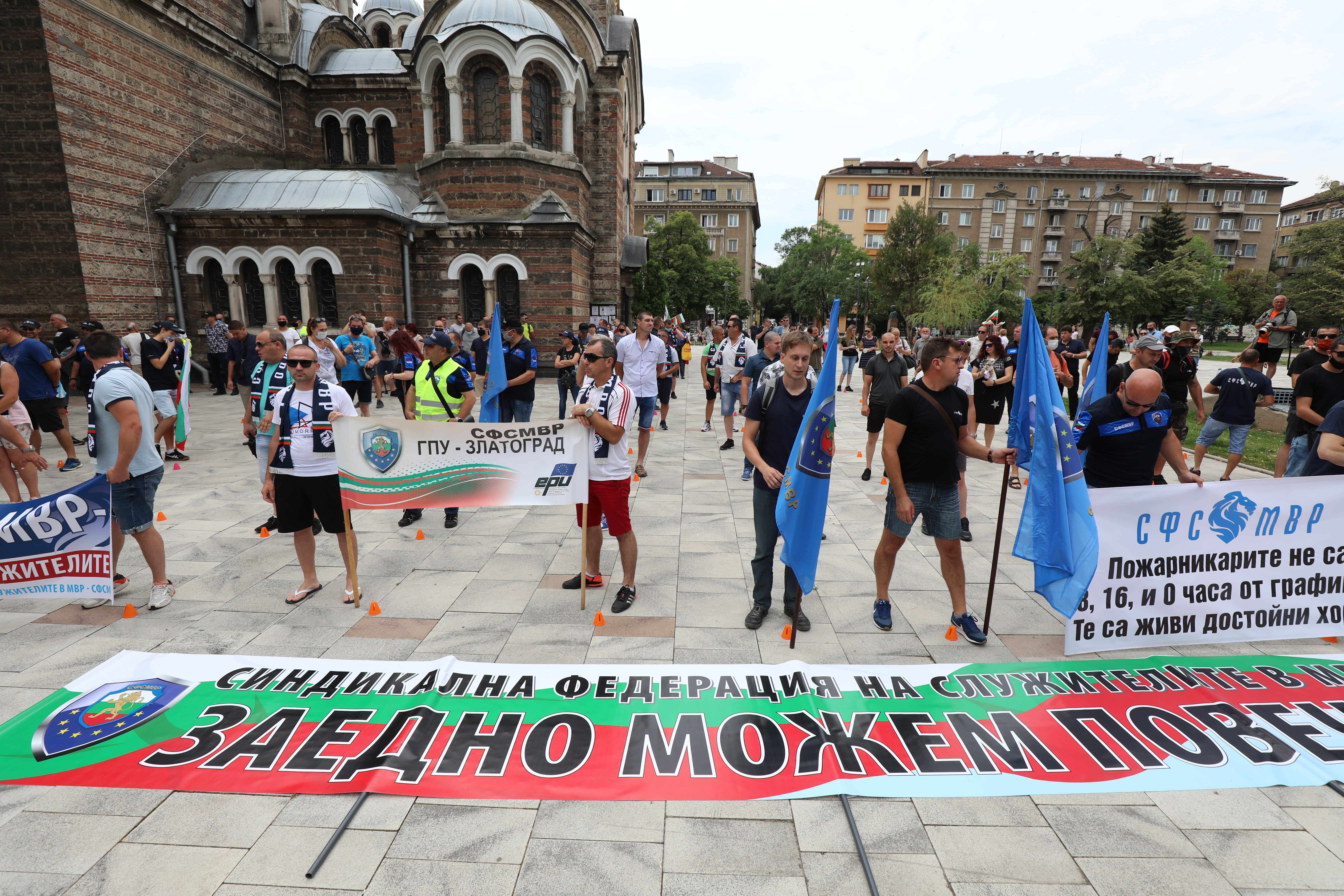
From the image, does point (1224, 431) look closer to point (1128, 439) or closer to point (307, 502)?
point (1128, 439)

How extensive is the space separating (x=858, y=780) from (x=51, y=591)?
5908mm

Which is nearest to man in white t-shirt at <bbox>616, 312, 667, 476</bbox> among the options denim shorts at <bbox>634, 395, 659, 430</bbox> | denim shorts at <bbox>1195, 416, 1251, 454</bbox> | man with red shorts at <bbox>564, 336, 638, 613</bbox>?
denim shorts at <bbox>634, 395, 659, 430</bbox>

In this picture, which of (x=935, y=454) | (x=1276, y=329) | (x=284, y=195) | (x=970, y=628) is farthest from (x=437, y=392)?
(x=284, y=195)

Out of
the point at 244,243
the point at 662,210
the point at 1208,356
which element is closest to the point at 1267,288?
the point at 1208,356

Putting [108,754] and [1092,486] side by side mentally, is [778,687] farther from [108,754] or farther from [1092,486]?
[108,754]

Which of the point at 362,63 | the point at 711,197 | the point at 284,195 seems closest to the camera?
the point at 284,195

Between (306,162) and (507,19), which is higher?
(507,19)

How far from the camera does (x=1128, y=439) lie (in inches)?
187

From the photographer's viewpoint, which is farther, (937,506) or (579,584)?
(579,584)

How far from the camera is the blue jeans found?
876cm

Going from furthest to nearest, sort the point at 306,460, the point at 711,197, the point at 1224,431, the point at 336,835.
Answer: the point at 711,197 < the point at 1224,431 < the point at 306,460 < the point at 336,835

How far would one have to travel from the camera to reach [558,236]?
2089cm

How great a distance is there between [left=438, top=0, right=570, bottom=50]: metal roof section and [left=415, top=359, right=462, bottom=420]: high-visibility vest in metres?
17.9

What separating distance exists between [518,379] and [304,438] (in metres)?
Answer: 3.76
